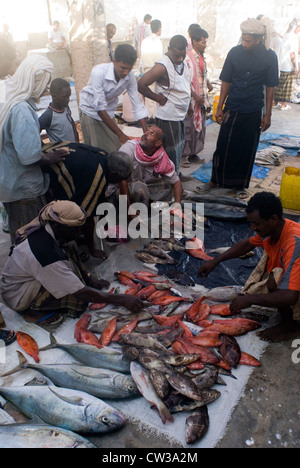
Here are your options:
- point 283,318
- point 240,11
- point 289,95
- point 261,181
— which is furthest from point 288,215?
point 240,11

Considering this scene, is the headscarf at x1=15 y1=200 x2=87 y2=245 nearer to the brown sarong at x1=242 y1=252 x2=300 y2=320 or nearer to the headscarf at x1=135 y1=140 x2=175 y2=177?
the brown sarong at x1=242 y1=252 x2=300 y2=320

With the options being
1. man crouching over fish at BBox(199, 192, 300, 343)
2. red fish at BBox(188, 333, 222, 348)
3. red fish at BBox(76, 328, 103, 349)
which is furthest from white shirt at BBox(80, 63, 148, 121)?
red fish at BBox(188, 333, 222, 348)

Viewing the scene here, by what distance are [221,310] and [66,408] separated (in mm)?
1452

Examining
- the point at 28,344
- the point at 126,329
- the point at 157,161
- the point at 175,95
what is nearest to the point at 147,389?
the point at 126,329

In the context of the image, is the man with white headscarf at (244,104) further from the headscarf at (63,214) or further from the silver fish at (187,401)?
the silver fish at (187,401)

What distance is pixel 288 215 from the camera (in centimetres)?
473

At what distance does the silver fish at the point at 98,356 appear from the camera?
257cm

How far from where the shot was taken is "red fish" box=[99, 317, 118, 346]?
2791mm

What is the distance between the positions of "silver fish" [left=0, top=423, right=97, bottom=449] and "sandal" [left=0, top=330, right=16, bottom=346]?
2.63ft

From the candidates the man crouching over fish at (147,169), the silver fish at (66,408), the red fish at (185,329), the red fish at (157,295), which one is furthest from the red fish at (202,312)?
the man crouching over fish at (147,169)

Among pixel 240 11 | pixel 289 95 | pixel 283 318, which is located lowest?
pixel 283 318

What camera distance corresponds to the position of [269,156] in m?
6.71

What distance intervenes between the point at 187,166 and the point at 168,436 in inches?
192

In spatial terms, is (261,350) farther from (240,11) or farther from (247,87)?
(240,11)
